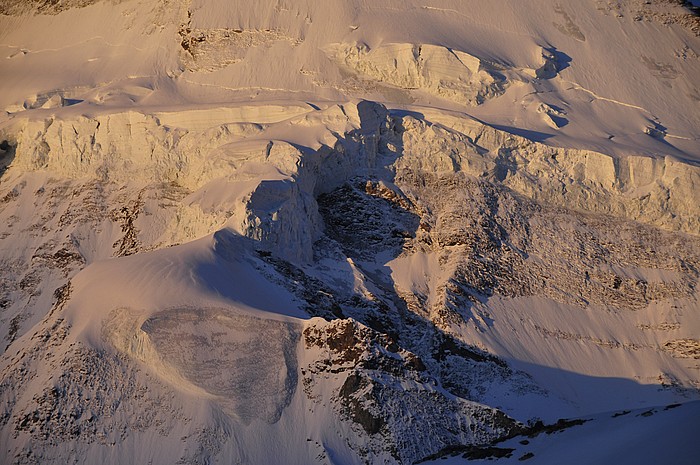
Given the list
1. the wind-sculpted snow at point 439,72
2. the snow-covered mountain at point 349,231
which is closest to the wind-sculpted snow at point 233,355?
the snow-covered mountain at point 349,231

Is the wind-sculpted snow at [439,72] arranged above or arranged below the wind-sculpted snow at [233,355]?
above

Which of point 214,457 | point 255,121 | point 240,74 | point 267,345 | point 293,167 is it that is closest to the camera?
point 214,457

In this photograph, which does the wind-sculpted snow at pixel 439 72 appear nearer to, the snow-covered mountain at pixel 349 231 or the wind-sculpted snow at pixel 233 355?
the snow-covered mountain at pixel 349 231

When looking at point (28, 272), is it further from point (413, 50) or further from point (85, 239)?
point (413, 50)

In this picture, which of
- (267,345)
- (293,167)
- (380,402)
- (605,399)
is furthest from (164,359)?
(605,399)

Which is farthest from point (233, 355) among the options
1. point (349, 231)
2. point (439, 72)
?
point (439, 72)

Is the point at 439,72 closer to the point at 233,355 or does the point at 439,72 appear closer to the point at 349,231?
the point at 349,231

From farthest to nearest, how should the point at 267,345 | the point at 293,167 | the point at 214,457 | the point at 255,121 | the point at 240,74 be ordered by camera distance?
1. the point at 240,74
2. the point at 255,121
3. the point at 293,167
4. the point at 267,345
5. the point at 214,457

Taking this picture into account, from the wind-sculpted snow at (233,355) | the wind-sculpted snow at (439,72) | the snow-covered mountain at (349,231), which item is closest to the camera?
the snow-covered mountain at (349,231)

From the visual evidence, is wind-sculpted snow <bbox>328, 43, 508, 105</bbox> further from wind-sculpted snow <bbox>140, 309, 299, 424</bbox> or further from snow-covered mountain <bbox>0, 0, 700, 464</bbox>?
wind-sculpted snow <bbox>140, 309, 299, 424</bbox>
